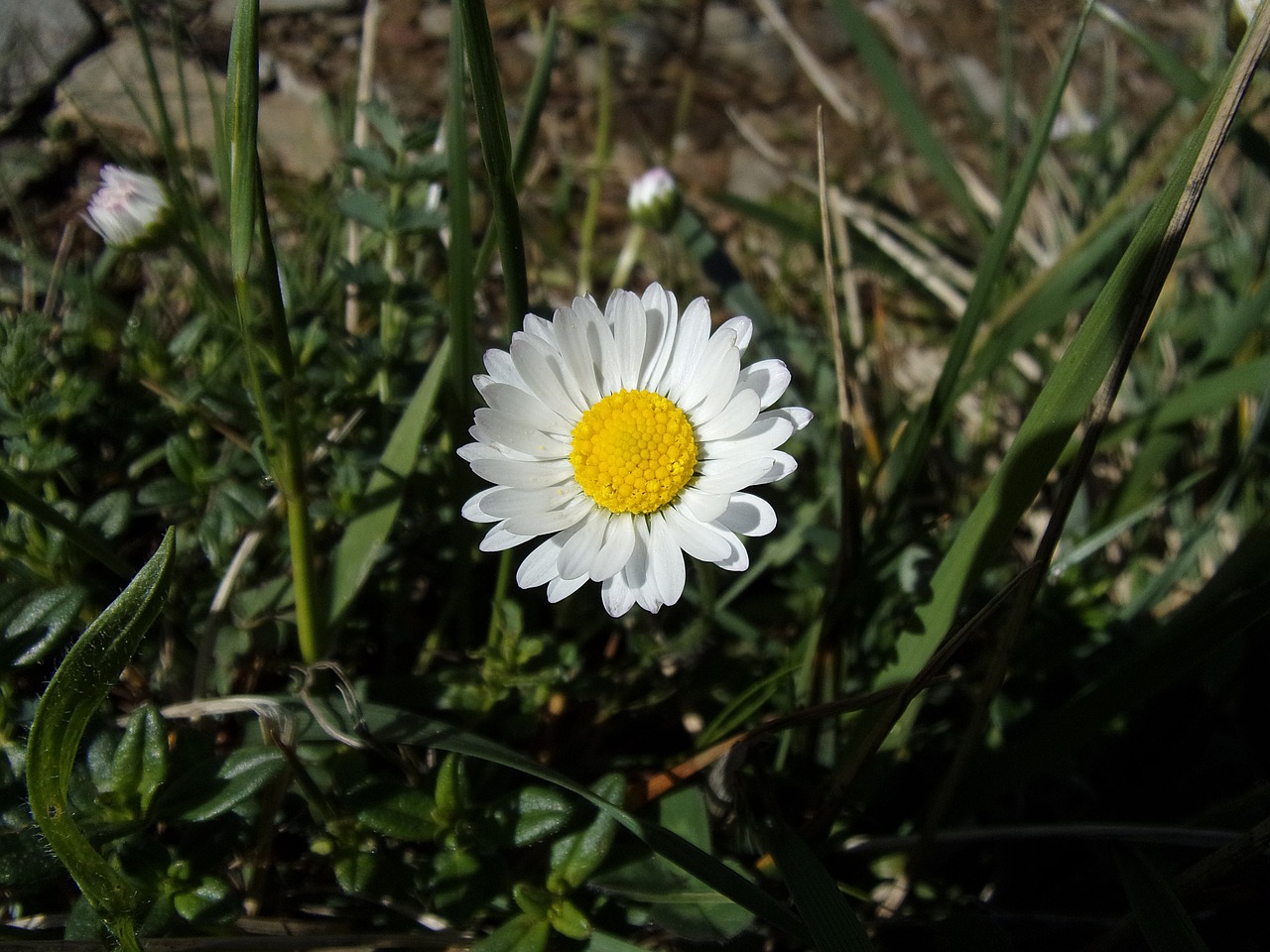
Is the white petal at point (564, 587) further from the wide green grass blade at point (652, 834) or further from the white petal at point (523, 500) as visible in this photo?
the wide green grass blade at point (652, 834)

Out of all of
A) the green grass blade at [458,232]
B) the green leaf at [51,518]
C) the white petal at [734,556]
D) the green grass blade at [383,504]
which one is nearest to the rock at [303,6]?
the green grass blade at [458,232]

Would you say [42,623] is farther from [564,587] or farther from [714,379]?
[714,379]

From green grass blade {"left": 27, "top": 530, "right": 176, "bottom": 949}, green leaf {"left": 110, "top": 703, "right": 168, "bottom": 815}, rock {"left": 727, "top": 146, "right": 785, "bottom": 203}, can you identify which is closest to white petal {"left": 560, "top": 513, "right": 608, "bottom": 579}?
green grass blade {"left": 27, "top": 530, "right": 176, "bottom": 949}

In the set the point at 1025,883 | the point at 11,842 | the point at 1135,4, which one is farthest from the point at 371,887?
the point at 1135,4

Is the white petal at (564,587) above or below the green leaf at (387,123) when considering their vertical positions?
below

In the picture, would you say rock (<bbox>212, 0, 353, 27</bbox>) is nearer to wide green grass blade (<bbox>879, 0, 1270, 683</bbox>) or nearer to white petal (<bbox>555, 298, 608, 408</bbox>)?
white petal (<bbox>555, 298, 608, 408</bbox>)

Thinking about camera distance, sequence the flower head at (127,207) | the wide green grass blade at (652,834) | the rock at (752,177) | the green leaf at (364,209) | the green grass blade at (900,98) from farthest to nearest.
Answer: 1. the rock at (752,177)
2. the green grass blade at (900,98)
3. the green leaf at (364,209)
4. the flower head at (127,207)
5. the wide green grass blade at (652,834)

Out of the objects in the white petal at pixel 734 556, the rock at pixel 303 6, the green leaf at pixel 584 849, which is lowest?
the green leaf at pixel 584 849
